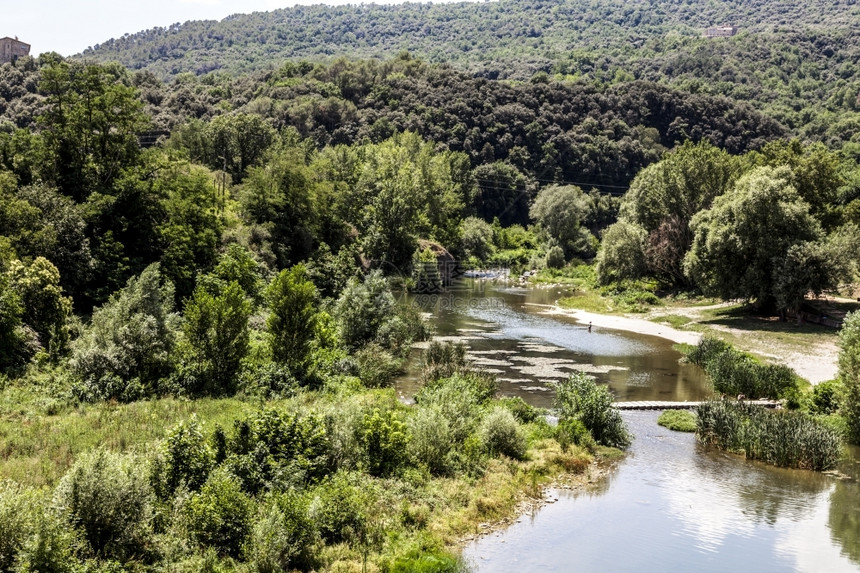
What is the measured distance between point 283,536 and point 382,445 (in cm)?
620

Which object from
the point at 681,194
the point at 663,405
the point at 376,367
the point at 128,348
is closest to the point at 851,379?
the point at 663,405

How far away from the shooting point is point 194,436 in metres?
18.5

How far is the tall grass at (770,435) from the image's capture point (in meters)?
24.8

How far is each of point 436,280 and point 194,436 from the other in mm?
58894

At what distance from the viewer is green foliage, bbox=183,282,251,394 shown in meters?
A: 29.0

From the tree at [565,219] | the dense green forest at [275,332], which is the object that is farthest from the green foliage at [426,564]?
the tree at [565,219]

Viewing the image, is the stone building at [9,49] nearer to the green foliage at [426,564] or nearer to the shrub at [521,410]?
the shrub at [521,410]

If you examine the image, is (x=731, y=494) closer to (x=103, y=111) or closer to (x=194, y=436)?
(x=194, y=436)

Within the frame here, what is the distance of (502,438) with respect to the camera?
80.3ft

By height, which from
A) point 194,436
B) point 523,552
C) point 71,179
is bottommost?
point 523,552

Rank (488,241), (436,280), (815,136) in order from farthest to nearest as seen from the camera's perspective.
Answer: (815,136) < (488,241) < (436,280)

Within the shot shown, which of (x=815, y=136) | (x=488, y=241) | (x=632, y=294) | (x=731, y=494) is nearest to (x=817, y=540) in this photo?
(x=731, y=494)

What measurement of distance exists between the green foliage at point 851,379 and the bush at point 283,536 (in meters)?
21.1

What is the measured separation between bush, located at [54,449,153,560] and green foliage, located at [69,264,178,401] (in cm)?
1164
